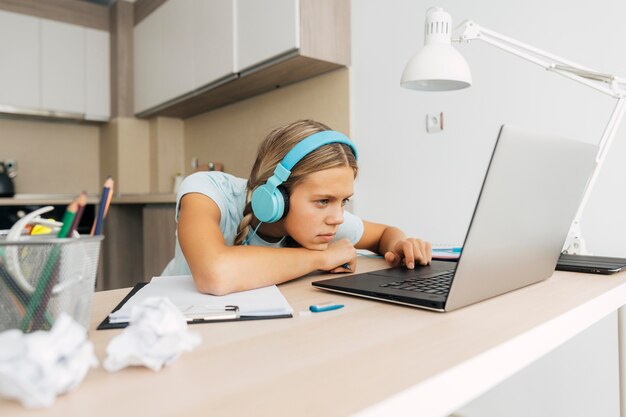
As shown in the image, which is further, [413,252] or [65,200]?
[65,200]

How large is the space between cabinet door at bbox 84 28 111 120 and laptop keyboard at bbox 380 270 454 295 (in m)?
3.50

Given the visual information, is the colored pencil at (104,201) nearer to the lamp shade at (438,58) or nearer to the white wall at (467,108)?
the lamp shade at (438,58)

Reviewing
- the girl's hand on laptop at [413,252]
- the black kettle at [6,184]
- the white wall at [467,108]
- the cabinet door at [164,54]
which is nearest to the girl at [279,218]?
the girl's hand on laptop at [413,252]

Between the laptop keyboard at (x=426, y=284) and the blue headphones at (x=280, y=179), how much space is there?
284 millimetres

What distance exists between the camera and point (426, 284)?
765 millimetres

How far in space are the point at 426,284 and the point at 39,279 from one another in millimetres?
552

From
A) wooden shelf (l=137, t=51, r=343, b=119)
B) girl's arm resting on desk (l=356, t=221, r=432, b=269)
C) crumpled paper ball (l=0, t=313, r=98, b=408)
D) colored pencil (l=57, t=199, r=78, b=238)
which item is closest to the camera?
crumpled paper ball (l=0, t=313, r=98, b=408)

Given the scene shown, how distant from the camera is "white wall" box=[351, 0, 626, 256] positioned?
147cm

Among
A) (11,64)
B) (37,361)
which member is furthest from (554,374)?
(11,64)

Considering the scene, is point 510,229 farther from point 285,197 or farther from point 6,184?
point 6,184

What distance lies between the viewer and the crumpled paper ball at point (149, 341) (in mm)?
389

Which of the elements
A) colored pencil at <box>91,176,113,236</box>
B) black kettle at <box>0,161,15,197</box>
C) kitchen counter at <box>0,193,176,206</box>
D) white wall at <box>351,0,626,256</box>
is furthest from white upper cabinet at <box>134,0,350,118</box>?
colored pencil at <box>91,176,113,236</box>

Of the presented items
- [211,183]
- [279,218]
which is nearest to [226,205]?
[211,183]

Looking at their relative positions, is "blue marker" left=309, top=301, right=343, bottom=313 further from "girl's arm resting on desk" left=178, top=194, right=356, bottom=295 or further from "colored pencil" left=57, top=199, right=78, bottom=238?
"colored pencil" left=57, top=199, right=78, bottom=238
